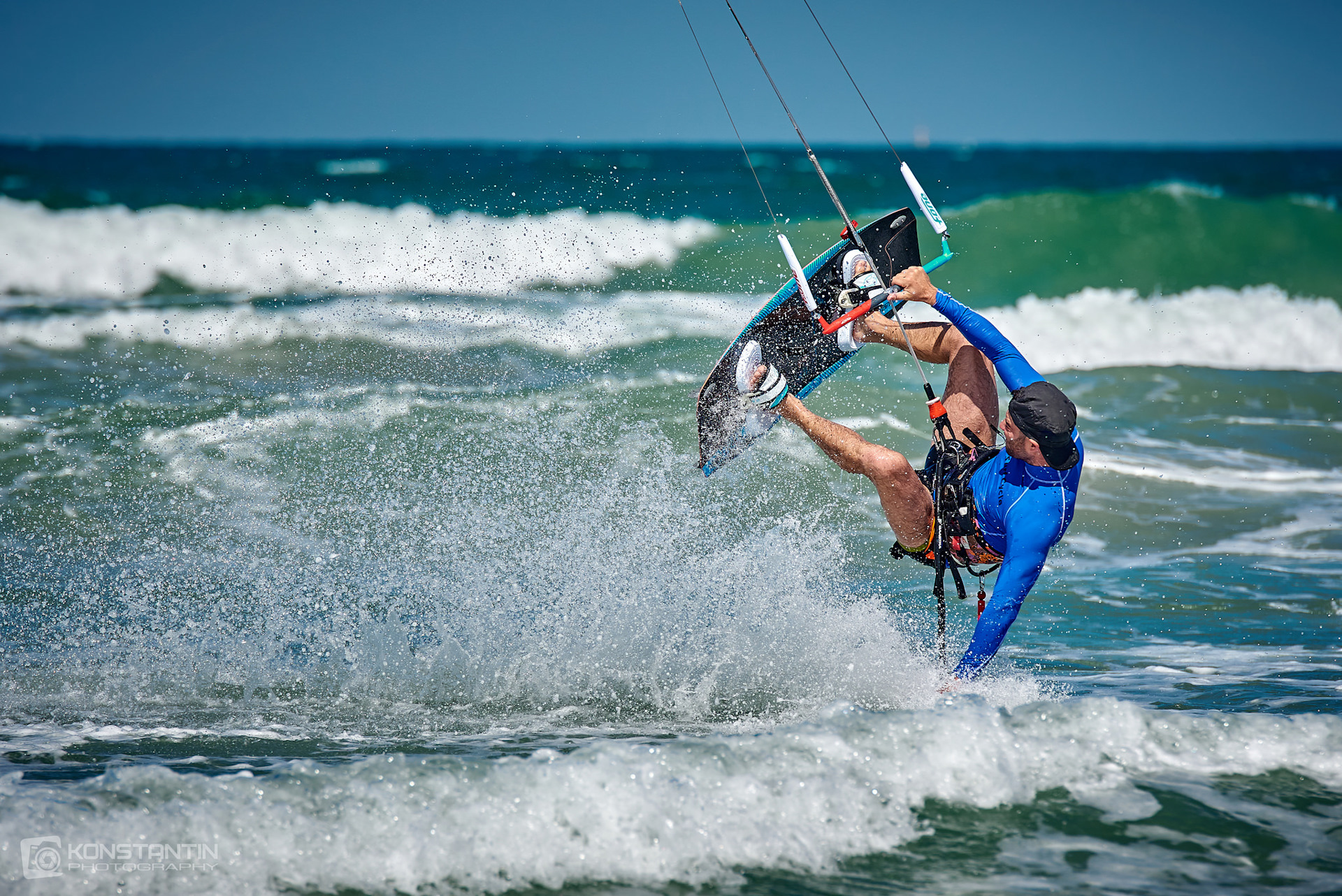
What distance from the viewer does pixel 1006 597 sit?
3.91 m

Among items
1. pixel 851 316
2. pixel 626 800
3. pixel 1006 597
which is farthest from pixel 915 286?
pixel 626 800

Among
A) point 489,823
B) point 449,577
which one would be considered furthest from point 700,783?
point 449,577

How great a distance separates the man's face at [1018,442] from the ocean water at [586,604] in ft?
3.25

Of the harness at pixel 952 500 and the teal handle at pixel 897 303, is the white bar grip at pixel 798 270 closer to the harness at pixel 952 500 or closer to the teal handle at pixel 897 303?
the teal handle at pixel 897 303

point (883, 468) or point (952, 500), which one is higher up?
point (883, 468)

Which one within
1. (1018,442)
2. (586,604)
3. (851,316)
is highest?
(851,316)

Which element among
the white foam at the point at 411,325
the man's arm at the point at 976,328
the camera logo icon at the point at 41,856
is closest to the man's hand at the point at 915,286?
the man's arm at the point at 976,328

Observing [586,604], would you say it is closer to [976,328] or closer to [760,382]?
[760,382]

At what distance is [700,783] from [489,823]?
707mm

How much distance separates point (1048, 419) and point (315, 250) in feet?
45.0

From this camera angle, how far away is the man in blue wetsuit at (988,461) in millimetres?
3939

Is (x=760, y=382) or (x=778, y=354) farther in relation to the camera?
(x=778, y=354)

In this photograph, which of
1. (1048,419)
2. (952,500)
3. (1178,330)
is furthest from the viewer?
(1178,330)

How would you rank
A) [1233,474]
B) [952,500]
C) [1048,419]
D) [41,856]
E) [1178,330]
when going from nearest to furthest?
[41,856]
[1048,419]
[952,500]
[1233,474]
[1178,330]
